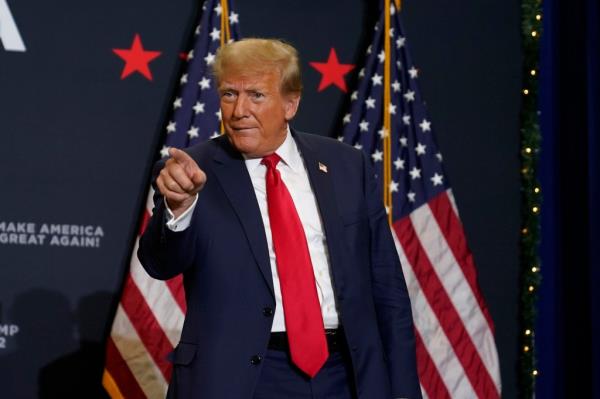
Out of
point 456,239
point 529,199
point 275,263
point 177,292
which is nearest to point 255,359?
point 275,263

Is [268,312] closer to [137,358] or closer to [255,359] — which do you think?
[255,359]

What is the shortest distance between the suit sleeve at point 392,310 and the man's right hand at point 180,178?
68 centimetres

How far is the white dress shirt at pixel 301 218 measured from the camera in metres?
2.41

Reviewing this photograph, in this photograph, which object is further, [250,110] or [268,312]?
[250,110]

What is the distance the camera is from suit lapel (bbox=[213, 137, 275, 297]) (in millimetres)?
2348

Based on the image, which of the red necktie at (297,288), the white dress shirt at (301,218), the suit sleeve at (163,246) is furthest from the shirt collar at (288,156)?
the suit sleeve at (163,246)

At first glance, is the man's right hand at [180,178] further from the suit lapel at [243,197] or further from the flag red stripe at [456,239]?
the flag red stripe at [456,239]

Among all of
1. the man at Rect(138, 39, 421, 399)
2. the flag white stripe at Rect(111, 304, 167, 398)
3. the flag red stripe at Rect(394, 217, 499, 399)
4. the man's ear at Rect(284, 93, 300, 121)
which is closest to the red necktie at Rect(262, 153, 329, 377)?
the man at Rect(138, 39, 421, 399)

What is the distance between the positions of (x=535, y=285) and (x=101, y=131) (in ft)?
7.55

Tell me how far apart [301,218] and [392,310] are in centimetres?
38

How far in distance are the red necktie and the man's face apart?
0.51 ft

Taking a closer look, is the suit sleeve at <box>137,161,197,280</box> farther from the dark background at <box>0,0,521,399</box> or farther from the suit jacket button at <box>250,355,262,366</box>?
the dark background at <box>0,0,521,399</box>

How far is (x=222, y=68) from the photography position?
8.09ft

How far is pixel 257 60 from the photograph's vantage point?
97.0 inches
